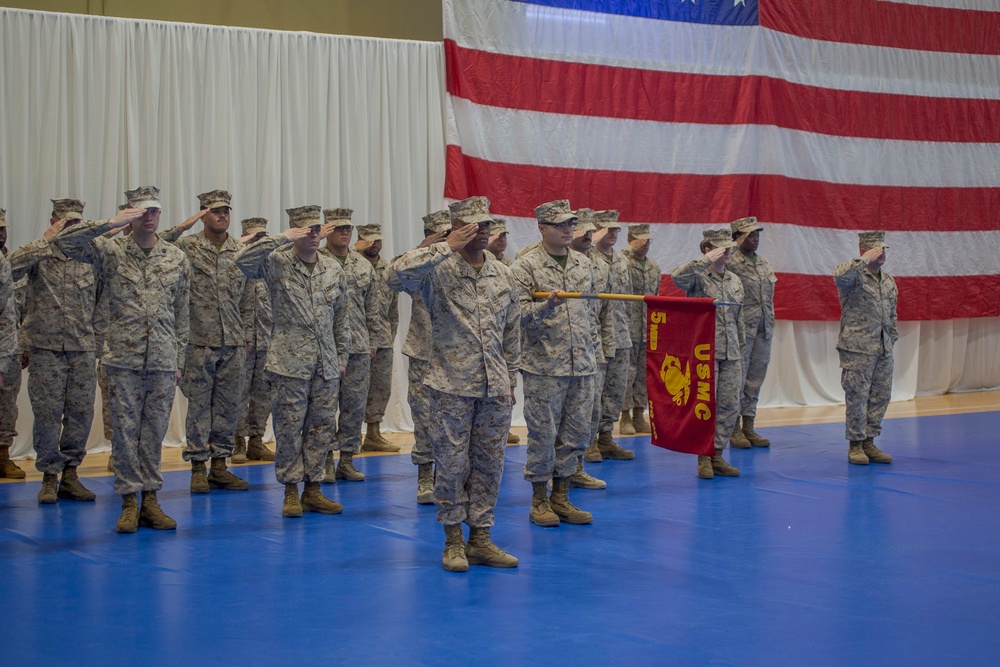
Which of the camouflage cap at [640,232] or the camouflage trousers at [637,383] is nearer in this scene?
the camouflage cap at [640,232]

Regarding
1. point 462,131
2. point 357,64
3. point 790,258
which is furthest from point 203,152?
point 790,258

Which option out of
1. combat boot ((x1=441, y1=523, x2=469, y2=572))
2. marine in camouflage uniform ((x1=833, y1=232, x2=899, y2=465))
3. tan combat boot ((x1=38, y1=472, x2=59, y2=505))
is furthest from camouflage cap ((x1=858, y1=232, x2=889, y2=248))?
tan combat boot ((x1=38, y1=472, x2=59, y2=505))

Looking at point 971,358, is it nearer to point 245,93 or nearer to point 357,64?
point 357,64

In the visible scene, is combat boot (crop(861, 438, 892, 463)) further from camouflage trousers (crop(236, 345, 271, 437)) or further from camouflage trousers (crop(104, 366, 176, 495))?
camouflage trousers (crop(104, 366, 176, 495))

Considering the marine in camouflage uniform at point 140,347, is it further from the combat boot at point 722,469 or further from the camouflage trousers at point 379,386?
the combat boot at point 722,469

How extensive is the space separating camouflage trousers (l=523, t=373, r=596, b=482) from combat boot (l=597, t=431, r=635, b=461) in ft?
7.55

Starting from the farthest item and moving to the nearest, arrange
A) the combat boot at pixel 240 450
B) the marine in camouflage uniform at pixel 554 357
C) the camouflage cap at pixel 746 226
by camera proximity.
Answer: the camouflage cap at pixel 746 226, the combat boot at pixel 240 450, the marine in camouflage uniform at pixel 554 357

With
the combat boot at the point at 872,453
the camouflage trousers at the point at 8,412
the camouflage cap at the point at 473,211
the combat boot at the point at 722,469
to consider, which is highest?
the camouflage cap at the point at 473,211

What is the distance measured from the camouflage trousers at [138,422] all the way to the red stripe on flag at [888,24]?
8091mm

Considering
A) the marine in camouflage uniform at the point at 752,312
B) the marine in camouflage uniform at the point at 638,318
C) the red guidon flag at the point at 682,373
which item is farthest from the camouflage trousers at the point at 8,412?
the marine in camouflage uniform at the point at 752,312

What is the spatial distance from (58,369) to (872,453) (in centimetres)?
560

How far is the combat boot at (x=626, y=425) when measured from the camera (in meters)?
9.31

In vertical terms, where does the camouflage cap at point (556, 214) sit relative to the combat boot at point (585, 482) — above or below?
above

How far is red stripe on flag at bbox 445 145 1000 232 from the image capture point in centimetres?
990
